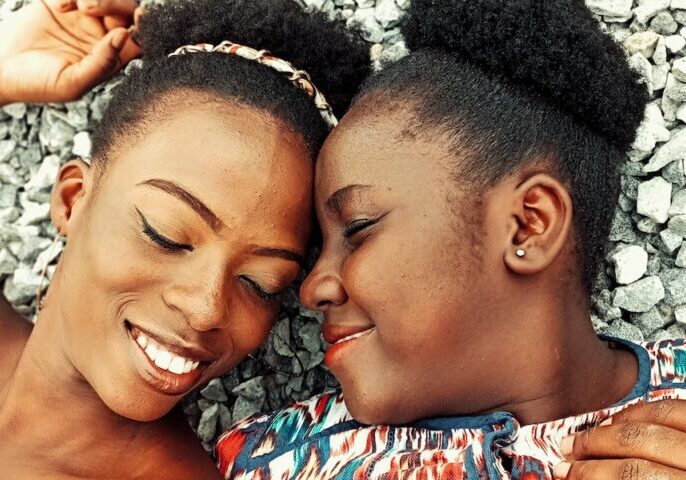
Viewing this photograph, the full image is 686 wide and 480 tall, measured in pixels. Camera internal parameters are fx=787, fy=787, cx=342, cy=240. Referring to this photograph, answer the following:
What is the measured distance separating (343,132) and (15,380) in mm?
990

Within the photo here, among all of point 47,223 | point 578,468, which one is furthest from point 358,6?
point 578,468

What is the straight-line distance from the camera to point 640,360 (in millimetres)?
1764

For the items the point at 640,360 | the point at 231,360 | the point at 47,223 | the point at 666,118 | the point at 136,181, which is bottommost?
the point at 47,223

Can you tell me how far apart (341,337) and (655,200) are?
973 mm

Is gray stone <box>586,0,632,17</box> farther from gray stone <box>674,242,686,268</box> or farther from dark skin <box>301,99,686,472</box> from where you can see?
dark skin <box>301,99,686,472</box>

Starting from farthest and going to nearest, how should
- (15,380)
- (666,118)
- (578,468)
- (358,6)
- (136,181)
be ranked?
(358,6)
(666,118)
(15,380)
(136,181)
(578,468)

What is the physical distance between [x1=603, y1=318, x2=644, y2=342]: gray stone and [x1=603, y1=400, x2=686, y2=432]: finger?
0.52m

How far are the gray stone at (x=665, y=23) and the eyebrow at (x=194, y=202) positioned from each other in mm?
1360

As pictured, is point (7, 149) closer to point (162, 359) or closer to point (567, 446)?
point (162, 359)

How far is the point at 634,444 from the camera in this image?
1506 millimetres

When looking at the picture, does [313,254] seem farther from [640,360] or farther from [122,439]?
[640,360]

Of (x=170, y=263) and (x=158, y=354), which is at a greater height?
(x=170, y=263)

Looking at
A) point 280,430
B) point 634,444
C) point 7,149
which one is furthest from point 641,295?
point 7,149

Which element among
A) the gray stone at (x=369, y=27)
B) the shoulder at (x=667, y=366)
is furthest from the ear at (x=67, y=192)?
the shoulder at (x=667, y=366)
